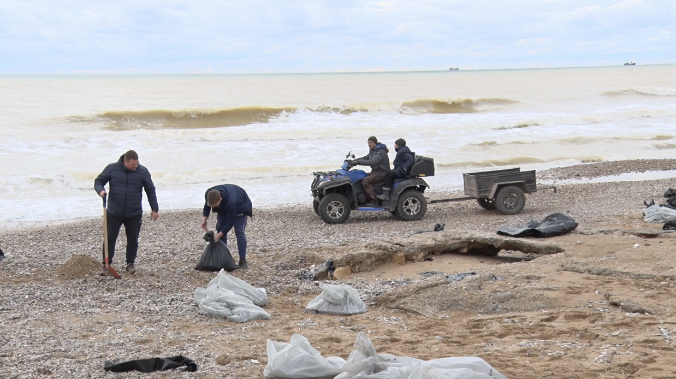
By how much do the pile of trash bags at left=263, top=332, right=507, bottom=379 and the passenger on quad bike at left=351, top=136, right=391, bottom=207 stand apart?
25.3 ft

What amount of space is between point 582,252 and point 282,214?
22.2ft

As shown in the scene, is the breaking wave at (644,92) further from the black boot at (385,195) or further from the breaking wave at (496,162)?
the black boot at (385,195)

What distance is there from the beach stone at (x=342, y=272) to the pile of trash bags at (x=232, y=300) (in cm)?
130

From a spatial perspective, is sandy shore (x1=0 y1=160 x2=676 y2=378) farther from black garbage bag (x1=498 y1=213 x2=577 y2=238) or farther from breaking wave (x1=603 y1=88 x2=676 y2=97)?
breaking wave (x1=603 y1=88 x2=676 y2=97)

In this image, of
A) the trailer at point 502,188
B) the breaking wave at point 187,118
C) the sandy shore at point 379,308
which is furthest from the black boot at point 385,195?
the breaking wave at point 187,118

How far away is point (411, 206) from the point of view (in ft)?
42.2

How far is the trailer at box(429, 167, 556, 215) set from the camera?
13.2 m

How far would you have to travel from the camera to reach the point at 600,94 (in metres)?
55.7

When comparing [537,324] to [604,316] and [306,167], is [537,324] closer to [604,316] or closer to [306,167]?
[604,316]

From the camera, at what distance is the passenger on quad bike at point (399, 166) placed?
12586mm

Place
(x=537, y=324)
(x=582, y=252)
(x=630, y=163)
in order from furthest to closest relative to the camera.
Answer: (x=630, y=163), (x=582, y=252), (x=537, y=324)

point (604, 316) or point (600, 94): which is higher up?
point (600, 94)

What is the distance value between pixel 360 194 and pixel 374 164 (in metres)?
0.66

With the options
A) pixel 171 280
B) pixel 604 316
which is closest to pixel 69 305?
pixel 171 280
